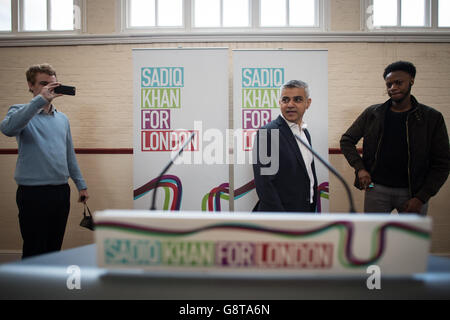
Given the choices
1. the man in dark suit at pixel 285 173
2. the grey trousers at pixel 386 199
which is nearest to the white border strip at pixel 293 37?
the man in dark suit at pixel 285 173

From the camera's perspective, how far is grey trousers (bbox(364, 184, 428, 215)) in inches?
68.1

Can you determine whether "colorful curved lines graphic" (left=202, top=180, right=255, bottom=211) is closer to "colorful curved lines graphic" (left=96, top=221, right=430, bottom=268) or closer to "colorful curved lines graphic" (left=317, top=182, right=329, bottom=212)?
"colorful curved lines graphic" (left=317, top=182, right=329, bottom=212)

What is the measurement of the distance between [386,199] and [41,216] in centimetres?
240

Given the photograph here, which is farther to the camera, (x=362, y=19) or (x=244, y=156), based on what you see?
(x=362, y=19)

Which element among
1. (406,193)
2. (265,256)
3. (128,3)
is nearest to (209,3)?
(128,3)

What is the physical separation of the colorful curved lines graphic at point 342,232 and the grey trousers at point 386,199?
1238 mm

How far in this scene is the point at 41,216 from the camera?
1.72 metres

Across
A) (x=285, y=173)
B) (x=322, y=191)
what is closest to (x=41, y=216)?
(x=285, y=173)

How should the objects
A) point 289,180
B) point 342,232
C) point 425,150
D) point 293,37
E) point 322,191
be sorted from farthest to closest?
A: point 293,37, point 322,191, point 289,180, point 425,150, point 342,232

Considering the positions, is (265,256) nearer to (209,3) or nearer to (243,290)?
(243,290)

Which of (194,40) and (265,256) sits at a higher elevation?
→ (194,40)

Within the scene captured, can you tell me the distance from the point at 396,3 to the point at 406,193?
8.41 ft

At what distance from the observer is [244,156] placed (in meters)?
2.43

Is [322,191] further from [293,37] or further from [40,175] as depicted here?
[40,175]
